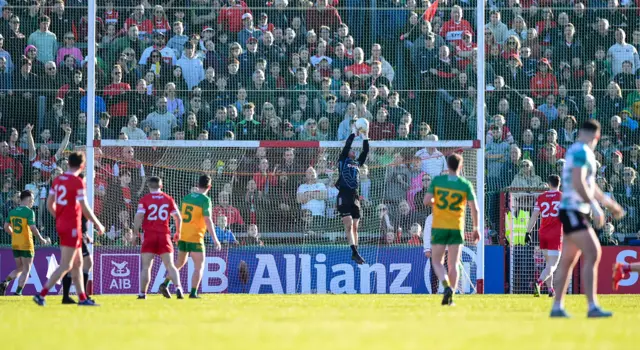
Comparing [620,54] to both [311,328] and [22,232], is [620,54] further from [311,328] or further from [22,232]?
[311,328]

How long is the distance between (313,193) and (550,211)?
6127 millimetres

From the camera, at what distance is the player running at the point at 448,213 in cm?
1634

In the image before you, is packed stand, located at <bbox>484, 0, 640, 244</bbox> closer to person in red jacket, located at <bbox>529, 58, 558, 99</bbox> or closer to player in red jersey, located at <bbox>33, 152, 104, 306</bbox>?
person in red jacket, located at <bbox>529, 58, 558, 99</bbox>

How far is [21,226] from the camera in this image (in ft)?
74.7

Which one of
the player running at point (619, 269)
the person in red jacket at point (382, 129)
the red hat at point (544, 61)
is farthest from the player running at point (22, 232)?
the red hat at point (544, 61)

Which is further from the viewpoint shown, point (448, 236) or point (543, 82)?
point (543, 82)

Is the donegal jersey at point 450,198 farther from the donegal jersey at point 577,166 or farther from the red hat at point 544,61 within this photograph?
the red hat at point 544,61

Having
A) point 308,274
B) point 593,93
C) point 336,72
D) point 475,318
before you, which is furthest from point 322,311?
point 593,93

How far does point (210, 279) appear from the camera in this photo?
2561 cm

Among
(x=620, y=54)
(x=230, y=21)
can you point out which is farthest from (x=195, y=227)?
(x=620, y=54)

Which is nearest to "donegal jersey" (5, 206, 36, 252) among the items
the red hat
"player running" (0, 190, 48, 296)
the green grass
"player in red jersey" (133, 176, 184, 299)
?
"player running" (0, 190, 48, 296)

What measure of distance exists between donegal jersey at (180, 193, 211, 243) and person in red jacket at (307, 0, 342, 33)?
26.0ft

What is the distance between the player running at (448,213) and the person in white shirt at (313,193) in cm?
932

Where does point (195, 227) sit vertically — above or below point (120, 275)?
above
